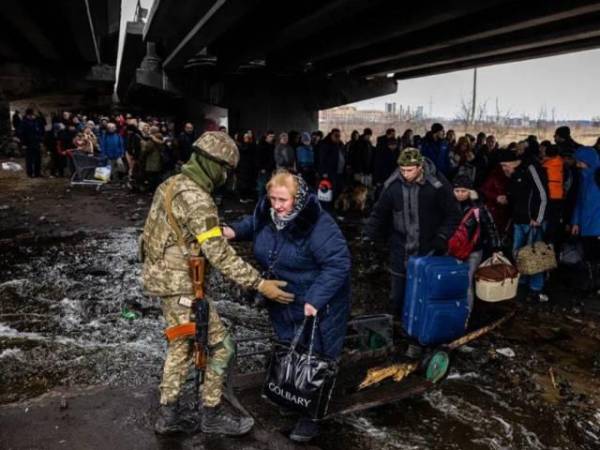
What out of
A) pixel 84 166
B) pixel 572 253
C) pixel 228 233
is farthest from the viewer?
pixel 84 166

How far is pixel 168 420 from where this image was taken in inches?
136

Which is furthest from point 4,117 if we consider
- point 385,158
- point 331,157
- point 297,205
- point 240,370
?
point 297,205

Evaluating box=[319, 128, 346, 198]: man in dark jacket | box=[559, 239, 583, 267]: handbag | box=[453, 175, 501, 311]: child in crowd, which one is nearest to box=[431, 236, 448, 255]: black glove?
box=[453, 175, 501, 311]: child in crowd

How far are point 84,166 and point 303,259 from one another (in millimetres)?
13394

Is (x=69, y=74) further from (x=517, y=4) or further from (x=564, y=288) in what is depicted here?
(x=564, y=288)

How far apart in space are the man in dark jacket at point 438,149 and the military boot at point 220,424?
9.35 m

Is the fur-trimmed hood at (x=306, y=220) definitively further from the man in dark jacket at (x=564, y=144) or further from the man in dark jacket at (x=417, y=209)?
the man in dark jacket at (x=564, y=144)

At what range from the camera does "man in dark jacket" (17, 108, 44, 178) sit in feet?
53.0

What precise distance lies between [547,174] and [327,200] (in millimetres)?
5439

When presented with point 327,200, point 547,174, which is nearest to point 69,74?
point 327,200

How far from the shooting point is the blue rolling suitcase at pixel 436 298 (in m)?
4.46

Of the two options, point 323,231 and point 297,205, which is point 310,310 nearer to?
point 323,231

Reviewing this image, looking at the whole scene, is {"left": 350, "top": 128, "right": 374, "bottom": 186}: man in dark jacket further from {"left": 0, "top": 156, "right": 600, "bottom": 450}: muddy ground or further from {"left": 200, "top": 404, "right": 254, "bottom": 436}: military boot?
{"left": 200, "top": 404, "right": 254, "bottom": 436}: military boot

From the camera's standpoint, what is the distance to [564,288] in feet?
23.6
